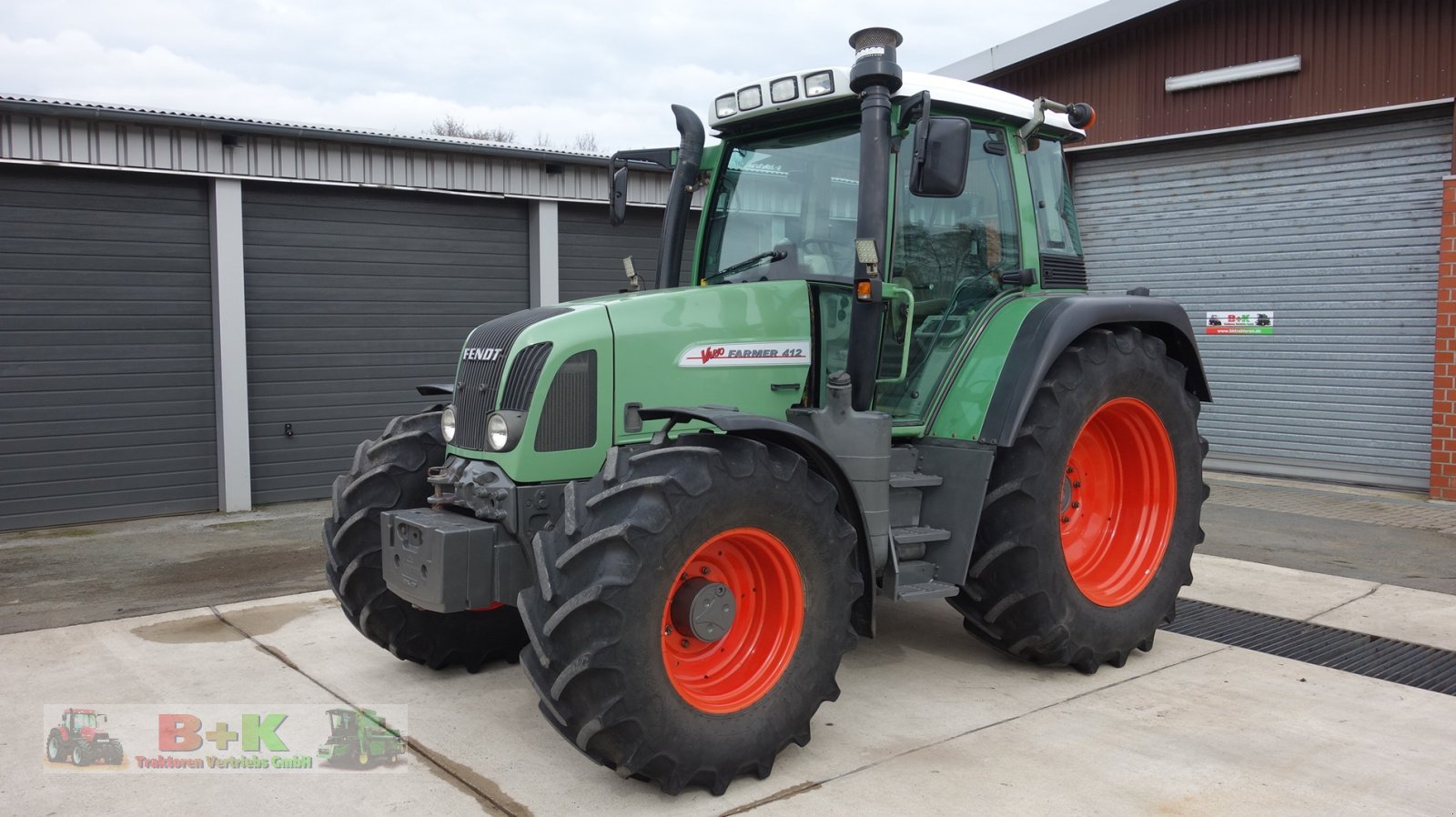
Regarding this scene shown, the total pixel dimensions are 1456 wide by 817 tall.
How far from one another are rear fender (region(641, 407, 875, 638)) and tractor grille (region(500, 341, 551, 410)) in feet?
1.41

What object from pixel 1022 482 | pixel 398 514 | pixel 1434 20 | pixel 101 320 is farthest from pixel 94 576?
pixel 1434 20

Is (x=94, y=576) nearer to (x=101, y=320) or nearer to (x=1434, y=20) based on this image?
(x=101, y=320)

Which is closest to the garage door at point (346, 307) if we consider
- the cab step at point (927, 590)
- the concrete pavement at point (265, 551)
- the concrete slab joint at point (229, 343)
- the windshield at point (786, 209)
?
the concrete slab joint at point (229, 343)

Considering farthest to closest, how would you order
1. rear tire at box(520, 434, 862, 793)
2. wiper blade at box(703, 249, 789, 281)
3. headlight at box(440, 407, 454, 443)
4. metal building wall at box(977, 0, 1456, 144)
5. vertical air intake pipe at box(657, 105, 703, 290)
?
metal building wall at box(977, 0, 1456, 144) → vertical air intake pipe at box(657, 105, 703, 290) → wiper blade at box(703, 249, 789, 281) → headlight at box(440, 407, 454, 443) → rear tire at box(520, 434, 862, 793)

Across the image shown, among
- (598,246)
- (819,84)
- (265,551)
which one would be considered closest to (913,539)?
(819,84)

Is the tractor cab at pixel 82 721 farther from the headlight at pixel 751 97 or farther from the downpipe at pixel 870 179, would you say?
the headlight at pixel 751 97

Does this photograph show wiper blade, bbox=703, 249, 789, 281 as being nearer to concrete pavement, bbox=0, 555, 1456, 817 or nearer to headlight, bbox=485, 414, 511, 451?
headlight, bbox=485, 414, 511, 451

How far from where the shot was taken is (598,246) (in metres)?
11.2

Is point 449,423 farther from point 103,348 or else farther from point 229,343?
point 103,348

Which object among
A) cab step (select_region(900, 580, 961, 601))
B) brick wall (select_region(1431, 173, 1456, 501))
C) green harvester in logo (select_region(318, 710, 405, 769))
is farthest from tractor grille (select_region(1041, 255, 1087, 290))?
brick wall (select_region(1431, 173, 1456, 501))

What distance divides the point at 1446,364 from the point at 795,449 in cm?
773

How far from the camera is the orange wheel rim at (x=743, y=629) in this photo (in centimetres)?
362

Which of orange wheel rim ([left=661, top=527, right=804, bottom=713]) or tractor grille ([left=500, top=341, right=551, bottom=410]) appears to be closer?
orange wheel rim ([left=661, top=527, right=804, bottom=713])

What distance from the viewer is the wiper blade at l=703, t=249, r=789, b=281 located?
459 centimetres
